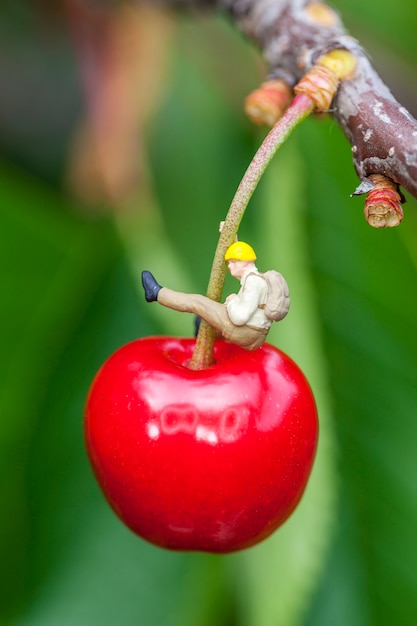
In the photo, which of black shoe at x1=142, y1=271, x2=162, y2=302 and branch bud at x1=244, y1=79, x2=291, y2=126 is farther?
branch bud at x1=244, y1=79, x2=291, y2=126

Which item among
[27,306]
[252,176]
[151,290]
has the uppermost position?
[252,176]

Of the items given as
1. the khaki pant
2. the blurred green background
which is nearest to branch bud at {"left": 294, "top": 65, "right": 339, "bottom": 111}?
the khaki pant

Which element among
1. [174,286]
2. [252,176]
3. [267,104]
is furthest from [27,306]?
[252,176]

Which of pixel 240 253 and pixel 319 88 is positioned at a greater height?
pixel 319 88

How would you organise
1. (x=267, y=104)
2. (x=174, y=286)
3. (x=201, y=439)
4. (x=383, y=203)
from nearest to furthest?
(x=383, y=203), (x=201, y=439), (x=267, y=104), (x=174, y=286)

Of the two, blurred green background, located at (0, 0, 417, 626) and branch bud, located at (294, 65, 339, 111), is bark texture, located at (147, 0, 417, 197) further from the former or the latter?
blurred green background, located at (0, 0, 417, 626)

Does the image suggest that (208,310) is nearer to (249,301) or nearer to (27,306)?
(249,301)

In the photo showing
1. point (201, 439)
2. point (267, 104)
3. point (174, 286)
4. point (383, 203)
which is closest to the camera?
point (383, 203)
